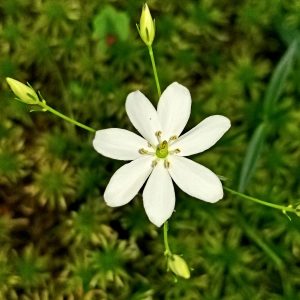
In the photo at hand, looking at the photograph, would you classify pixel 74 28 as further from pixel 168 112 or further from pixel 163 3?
pixel 168 112

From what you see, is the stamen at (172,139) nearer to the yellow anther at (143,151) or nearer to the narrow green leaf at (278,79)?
the yellow anther at (143,151)

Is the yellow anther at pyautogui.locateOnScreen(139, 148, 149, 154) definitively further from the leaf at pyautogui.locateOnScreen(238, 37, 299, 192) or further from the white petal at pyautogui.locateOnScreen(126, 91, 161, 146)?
the leaf at pyautogui.locateOnScreen(238, 37, 299, 192)

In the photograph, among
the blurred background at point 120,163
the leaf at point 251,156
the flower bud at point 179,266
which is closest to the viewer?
the flower bud at point 179,266

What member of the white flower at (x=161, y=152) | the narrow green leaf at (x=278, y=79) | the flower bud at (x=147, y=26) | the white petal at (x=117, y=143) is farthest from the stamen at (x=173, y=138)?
the narrow green leaf at (x=278, y=79)

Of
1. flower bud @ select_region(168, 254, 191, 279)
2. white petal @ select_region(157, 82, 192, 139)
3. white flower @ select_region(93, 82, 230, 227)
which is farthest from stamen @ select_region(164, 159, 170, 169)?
flower bud @ select_region(168, 254, 191, 279)

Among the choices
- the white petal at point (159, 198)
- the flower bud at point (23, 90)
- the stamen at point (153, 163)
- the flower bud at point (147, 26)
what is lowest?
the white petal at point (159, 198)

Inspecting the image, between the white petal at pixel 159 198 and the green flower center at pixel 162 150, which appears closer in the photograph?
the white petal at pixel 159 198

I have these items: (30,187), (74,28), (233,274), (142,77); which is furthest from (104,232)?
(74,28)

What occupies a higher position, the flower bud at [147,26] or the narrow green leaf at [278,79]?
Result: the flower bud at [147,26]
